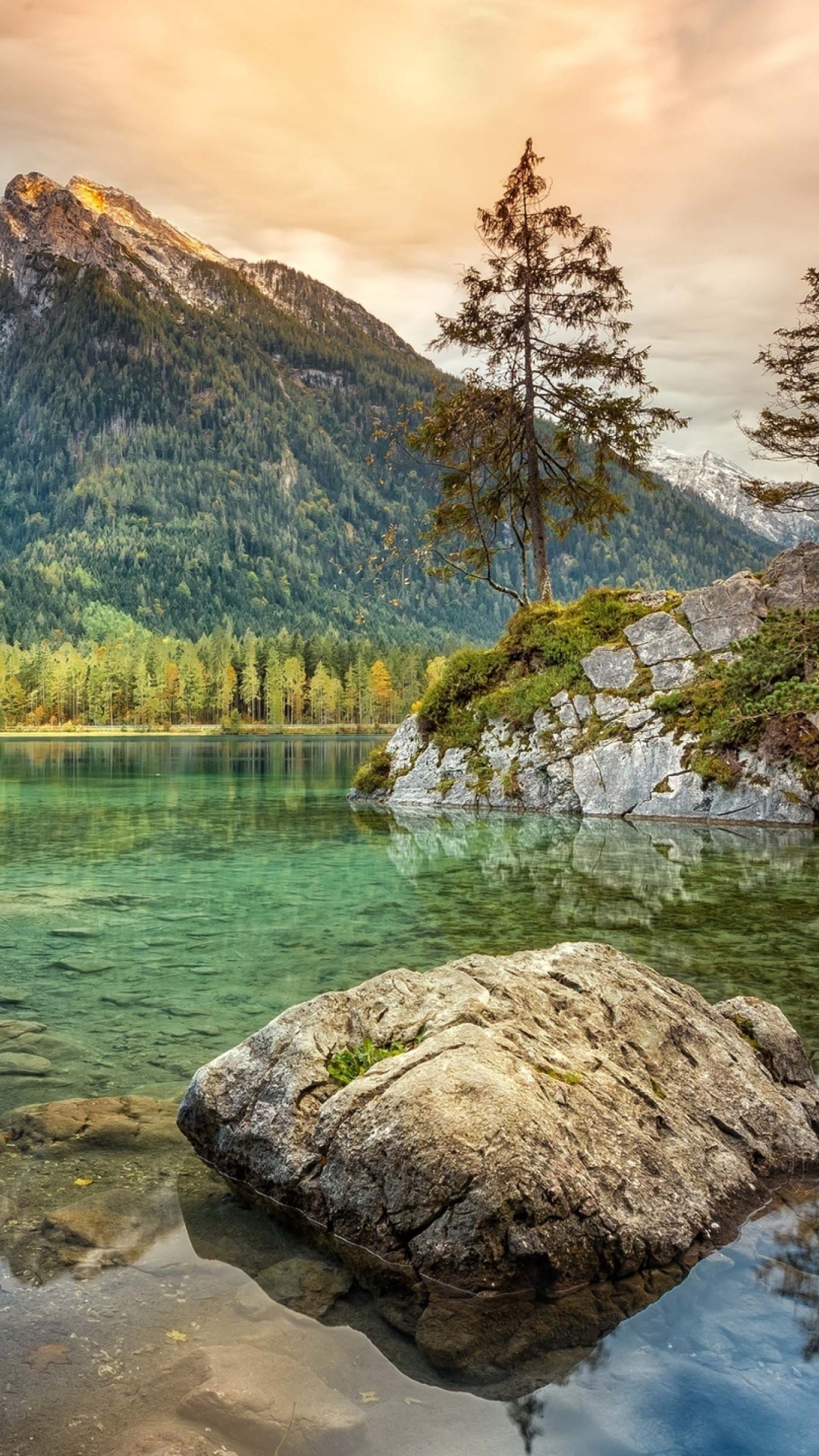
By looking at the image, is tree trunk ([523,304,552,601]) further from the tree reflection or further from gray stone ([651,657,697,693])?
the tree reflection

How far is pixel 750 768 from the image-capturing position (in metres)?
24.7

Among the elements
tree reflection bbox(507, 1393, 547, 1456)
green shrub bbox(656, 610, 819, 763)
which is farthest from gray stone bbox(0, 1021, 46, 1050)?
green shrub bbox(656, 610, 819, 763)

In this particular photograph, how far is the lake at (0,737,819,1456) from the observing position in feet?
12.3

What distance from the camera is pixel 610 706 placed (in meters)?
27.8

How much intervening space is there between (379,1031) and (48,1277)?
238 cm

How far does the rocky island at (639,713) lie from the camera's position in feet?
79.0

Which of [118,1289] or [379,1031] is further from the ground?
[379,1031]

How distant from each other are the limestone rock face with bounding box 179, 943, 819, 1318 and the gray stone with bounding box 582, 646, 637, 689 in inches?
850

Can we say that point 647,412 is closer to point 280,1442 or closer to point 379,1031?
point 379,1031

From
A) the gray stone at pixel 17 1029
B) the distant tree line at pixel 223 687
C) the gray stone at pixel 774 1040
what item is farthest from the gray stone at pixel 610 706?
the distant tree line at pixel 223 687

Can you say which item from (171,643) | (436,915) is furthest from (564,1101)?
(171,643)

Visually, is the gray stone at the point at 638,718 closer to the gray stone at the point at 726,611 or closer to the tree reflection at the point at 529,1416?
the gray stone at the point at 726,611

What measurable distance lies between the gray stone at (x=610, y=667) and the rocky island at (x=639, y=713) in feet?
0.16

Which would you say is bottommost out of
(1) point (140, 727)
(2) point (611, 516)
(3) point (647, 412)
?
(1) point (140, 727)
